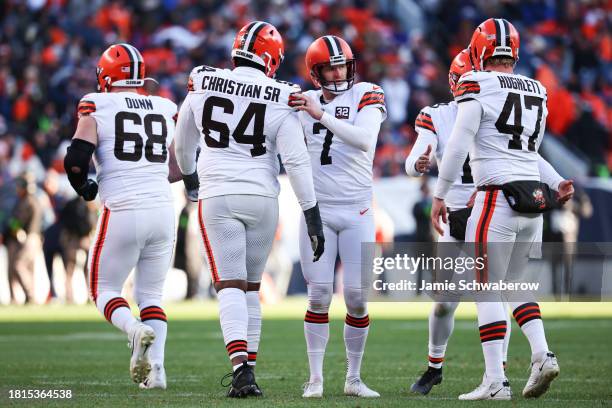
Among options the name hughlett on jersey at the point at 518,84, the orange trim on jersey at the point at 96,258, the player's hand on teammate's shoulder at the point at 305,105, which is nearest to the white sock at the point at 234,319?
the orange trim on jersey at the point at 96,258

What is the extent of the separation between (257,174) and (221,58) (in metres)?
16.9

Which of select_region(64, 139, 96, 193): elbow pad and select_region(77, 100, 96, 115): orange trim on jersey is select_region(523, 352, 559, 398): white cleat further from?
select_region(77, 100, 96, 115): orange trim on jersey

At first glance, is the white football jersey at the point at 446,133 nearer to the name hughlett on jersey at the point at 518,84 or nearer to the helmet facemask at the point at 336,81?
the helmet facemask at the point at 336,81

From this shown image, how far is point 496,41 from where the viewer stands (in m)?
7.21

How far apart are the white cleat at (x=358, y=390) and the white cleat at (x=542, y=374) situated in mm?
975

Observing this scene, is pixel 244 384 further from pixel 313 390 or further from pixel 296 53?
pixel 296 53

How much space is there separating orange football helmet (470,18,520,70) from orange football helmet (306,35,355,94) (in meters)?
0.83

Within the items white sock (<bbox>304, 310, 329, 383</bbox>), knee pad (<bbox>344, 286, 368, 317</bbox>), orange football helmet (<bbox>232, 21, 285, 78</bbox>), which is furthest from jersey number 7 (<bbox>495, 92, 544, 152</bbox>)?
white sock (<bbox>304, 310, 329, 383</bbox>)

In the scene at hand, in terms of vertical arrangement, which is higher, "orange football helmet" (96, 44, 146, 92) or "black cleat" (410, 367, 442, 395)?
"orange football helmet" (96, 44, 146, 92)

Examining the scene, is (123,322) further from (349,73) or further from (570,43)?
(570,43)

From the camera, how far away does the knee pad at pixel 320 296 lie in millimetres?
7523

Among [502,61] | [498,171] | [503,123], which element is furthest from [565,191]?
[502,61]

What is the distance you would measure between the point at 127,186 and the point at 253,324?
122 centimetres

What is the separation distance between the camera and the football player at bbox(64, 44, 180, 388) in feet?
25.3
